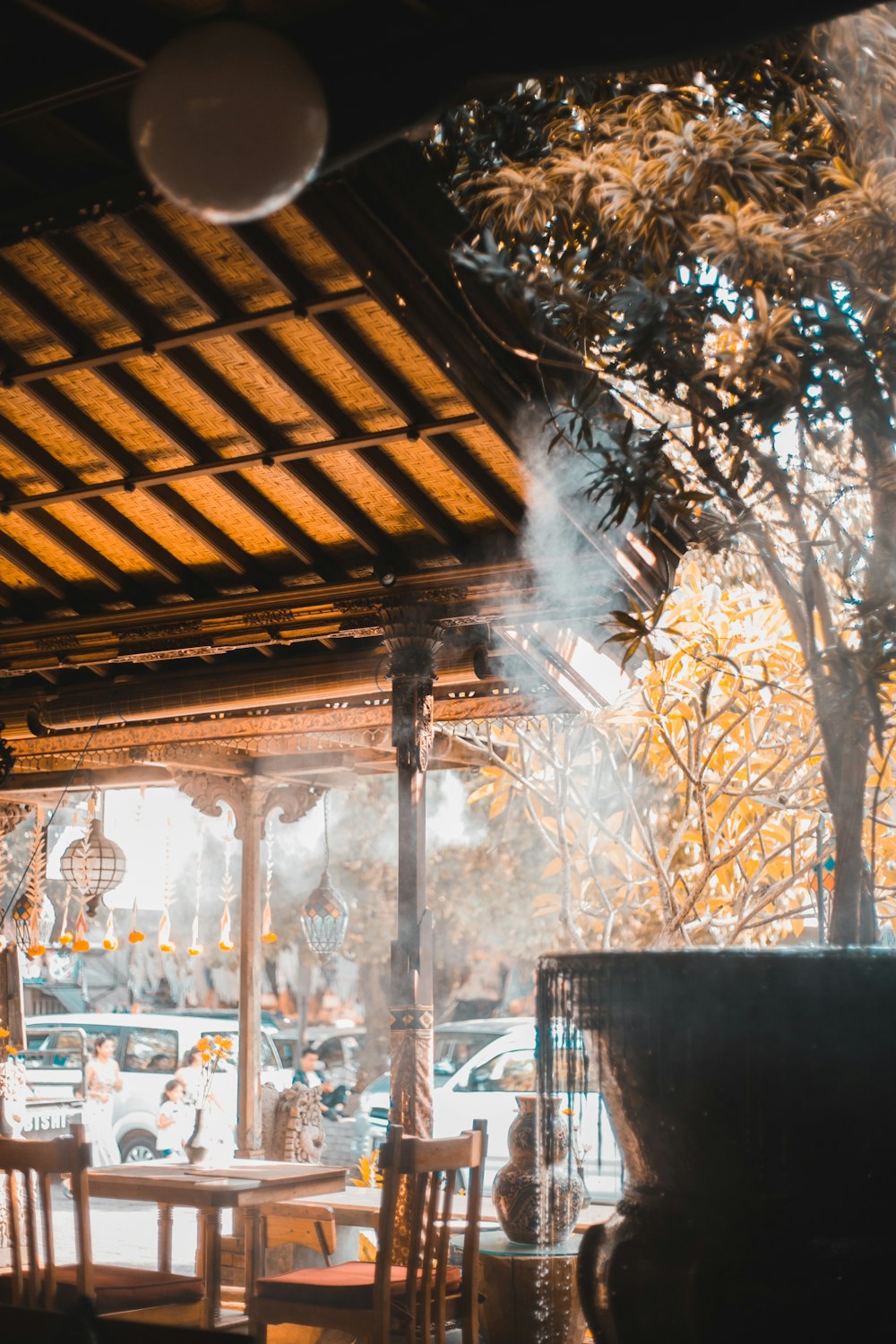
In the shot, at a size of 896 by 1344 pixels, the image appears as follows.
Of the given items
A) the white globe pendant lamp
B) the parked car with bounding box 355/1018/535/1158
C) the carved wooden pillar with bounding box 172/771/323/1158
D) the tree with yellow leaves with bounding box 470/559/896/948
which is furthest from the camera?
the parked car with bounding box 355/1018/535/1158

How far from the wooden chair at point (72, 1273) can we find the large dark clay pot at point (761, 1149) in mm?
2206

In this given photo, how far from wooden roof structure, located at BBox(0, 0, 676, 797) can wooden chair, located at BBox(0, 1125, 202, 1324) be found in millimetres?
2500

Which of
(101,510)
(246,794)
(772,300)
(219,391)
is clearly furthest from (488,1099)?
(772,300)

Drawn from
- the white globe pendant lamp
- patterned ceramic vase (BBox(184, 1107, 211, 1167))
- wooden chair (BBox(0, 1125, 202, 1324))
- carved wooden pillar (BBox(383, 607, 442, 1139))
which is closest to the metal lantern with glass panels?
patterned ceramic vase (BBox(184, 1107, 211, 1167))

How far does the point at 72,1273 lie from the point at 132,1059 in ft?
28.8

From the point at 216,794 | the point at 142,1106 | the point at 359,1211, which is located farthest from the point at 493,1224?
the point at 142,1106

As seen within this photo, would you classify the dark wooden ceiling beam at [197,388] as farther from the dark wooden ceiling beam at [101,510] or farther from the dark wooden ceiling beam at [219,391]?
the dark wooden ceiling beam at [101,510]

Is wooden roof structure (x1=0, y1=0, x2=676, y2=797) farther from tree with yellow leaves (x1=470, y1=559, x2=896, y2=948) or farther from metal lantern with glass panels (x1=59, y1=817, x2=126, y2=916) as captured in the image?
metal lantern with glass panels (x1=59, y1=817, x2=126, y2=916)

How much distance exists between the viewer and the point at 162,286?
456cm

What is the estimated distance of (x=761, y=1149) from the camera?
1.87 meters

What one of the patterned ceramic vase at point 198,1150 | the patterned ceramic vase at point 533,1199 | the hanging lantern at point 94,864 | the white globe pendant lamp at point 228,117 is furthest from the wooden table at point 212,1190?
the white globe pendant lamp at point 228,117

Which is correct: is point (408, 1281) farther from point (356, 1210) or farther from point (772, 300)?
point (772, 300)

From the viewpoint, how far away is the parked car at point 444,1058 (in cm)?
1170

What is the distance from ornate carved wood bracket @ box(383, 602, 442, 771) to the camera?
536 centimetres
